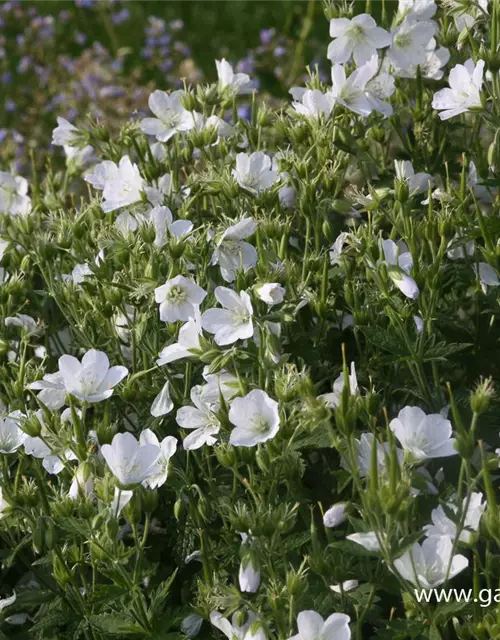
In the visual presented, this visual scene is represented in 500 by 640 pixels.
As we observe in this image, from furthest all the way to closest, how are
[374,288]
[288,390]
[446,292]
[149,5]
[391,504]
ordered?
[149,5], [446,292], [374,288], [288,390], [391,504]

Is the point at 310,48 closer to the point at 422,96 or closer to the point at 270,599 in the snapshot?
the point at 422,96

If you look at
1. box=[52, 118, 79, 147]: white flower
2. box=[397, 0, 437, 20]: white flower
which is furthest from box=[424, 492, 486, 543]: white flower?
box=[52, 118, 79, 147]: white flower

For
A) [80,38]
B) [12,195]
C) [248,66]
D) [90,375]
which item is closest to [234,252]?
[90,375]

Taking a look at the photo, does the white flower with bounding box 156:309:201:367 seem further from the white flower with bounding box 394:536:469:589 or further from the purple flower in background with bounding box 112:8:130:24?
the purple flower in background with bounding box 112:8:130:24

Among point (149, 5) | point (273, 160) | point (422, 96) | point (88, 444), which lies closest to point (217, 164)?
point (273, 160)

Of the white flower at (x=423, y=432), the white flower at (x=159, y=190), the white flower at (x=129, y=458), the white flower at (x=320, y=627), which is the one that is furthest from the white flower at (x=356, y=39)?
the white flower at (x=320, y=627)
